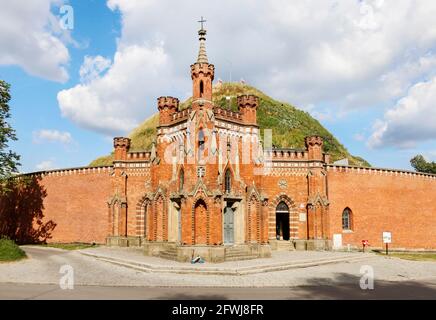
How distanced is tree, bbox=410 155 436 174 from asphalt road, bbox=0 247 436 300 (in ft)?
142

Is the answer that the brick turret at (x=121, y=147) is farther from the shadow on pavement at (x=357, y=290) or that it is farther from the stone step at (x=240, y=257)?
the shadow on pavement at (x=357, y=290)

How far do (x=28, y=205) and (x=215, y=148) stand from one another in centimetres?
2400

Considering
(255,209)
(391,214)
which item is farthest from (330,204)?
(255,209)

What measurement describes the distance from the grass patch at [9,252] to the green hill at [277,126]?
41.7m

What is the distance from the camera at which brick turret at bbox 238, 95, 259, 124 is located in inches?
1120

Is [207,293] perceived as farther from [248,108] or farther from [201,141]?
[248,108]

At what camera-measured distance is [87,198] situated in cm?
3622

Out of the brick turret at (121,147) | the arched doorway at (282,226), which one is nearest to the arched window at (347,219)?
the arched doorway at (282,226)

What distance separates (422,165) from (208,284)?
196 feet

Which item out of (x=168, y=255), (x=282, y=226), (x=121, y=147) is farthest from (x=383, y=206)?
(x=121, y=147)

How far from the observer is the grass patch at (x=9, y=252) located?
22.7 meters

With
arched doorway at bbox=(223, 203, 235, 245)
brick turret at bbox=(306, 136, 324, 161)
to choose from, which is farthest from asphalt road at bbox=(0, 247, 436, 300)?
brick turret at bbox=(306, 136, 324, 161)

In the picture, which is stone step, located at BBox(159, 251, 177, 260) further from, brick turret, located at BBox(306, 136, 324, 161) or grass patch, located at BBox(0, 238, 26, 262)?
brick turret, located at BBox(306, 136, 324, 161)
